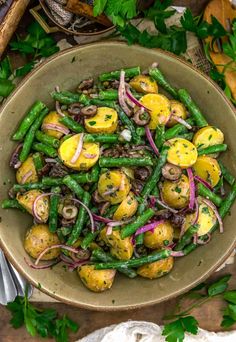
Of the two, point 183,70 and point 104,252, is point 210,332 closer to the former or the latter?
point 104,252

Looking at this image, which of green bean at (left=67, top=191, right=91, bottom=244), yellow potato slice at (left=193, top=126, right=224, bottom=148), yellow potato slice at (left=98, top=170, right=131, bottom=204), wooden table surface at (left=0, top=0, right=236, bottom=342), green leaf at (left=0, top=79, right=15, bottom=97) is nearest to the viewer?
yellow potato slice at (left=98, top=170, right=131, bottom=204)

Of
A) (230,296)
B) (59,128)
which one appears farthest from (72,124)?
(230,296)

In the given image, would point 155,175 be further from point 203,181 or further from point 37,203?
point 37,203

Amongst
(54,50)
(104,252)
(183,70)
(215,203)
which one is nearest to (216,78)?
(183,70)

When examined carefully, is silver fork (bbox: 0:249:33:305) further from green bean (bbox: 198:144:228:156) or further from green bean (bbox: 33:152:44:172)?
green bean (bbox: 198:144:228:156)

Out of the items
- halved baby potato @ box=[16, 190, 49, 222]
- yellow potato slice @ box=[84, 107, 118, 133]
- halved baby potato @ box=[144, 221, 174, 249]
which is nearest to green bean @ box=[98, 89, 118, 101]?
yellow potato slice @ box=[84, 107, 118, 133]
